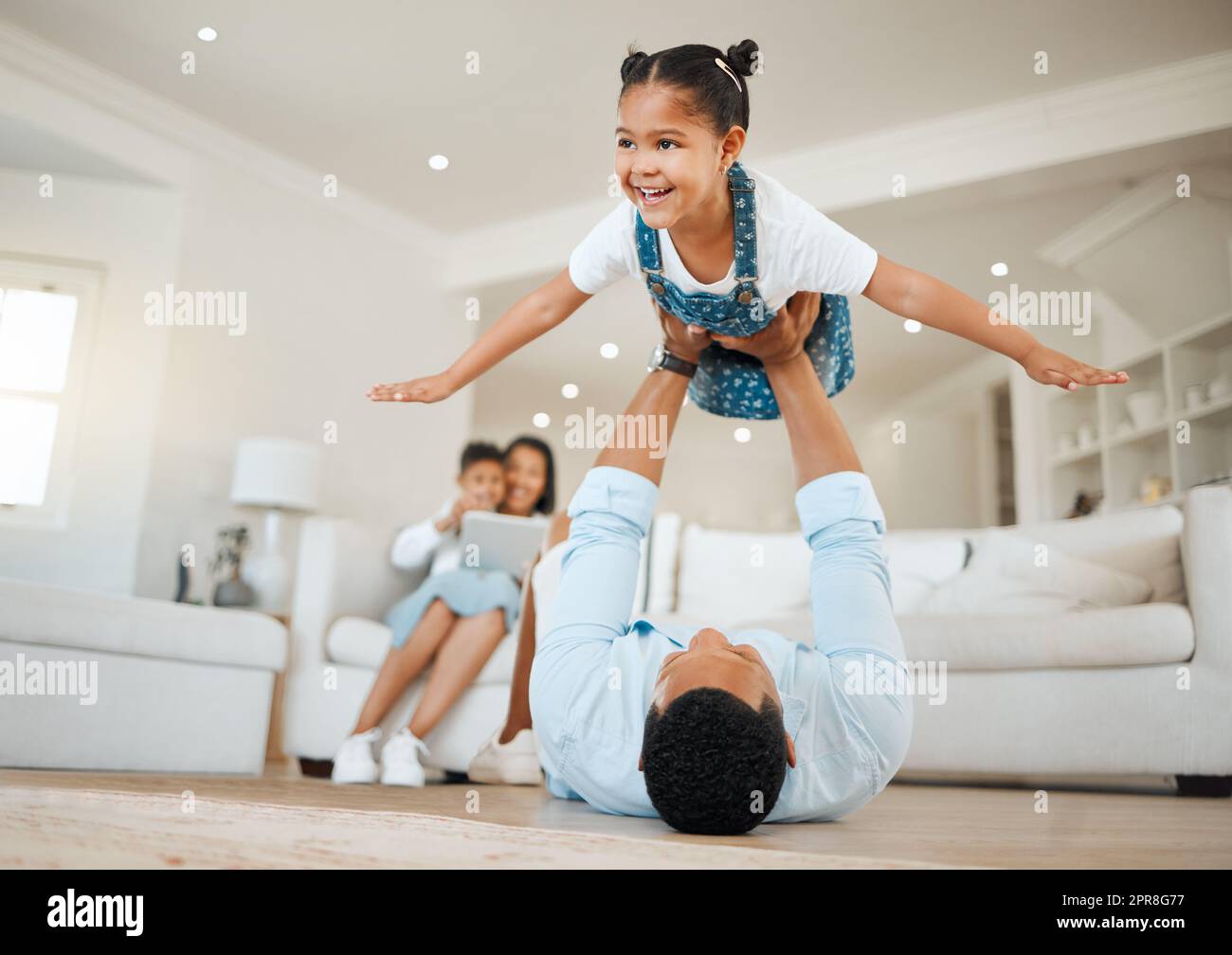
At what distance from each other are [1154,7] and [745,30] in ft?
4.45

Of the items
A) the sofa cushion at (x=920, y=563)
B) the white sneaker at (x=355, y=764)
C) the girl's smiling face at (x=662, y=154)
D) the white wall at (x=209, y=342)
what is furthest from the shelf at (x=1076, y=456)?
the girl's smiling face at (x=662, y=154)

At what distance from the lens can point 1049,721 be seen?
7.21 ft

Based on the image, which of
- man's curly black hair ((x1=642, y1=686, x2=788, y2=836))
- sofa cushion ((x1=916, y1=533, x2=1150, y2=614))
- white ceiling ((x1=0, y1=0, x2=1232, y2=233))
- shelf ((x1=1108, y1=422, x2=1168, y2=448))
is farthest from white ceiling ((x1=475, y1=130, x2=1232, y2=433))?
man's curly black hair ((x1=642, y1=686, x2=788, y2=836))

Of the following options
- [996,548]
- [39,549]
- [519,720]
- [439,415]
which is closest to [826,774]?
[519,720]

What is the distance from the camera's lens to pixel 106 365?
3914 millimetres

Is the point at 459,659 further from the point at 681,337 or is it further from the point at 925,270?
the point at 925,270

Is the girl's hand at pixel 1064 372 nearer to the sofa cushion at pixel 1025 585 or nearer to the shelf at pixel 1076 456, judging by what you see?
the sofa cushion at pixel 1025 585

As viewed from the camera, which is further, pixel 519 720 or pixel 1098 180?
pixel 1098 180

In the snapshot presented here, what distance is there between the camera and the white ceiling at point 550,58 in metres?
3.37

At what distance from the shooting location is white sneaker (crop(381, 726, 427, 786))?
2.17 m

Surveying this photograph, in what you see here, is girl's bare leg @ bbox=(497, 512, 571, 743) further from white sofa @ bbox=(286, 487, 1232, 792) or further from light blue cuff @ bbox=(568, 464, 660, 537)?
light blue cuff @ bbox=(568, 464, 660, 537)

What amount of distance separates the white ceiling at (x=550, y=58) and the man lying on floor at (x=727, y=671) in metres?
2.37

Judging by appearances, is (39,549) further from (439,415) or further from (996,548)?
(996,548)

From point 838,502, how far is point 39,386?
11.7 ft
